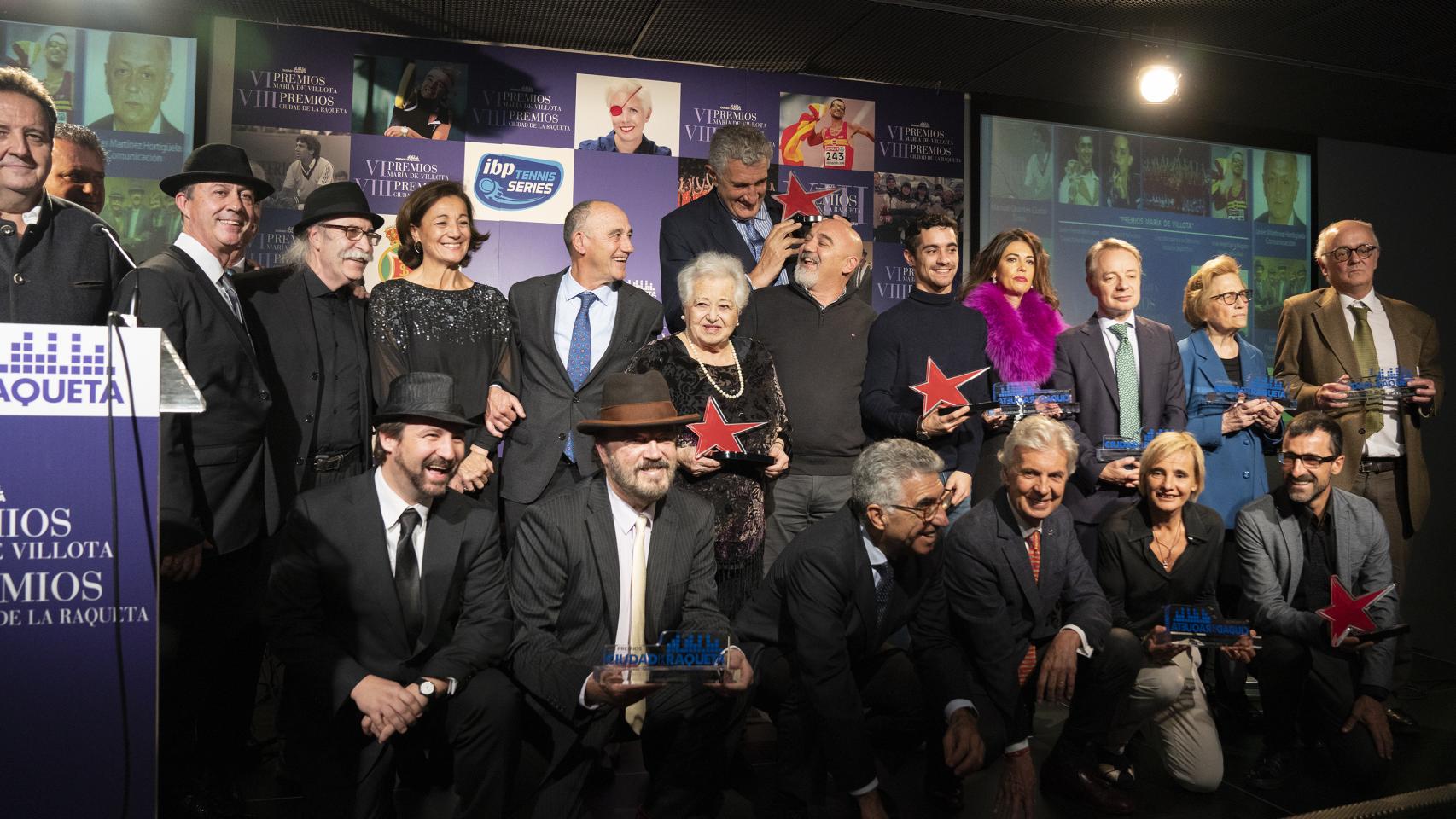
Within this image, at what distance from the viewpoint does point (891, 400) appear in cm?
438

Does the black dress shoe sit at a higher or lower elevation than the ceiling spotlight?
lower

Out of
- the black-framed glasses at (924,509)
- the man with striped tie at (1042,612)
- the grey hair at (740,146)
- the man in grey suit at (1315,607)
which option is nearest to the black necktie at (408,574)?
the black-framed glasses at (924,509)

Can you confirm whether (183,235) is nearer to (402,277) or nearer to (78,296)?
(78,296)

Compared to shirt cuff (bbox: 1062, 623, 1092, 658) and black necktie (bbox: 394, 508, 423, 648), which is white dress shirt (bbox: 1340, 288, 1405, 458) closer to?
shirt cuff (bbox: 1062, 623, 1092, 658)

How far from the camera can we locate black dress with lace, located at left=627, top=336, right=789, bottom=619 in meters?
3.94

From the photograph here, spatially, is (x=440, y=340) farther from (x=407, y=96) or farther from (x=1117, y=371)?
(x=1117, y=371)

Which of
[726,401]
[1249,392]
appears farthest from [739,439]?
[1249,392]

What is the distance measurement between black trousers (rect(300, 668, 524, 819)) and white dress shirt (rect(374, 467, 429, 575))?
1.37 feet

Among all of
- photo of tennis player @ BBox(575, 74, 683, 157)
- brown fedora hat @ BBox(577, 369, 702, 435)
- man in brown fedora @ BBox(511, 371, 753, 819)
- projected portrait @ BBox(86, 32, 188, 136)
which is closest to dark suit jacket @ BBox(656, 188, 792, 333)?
photo of tennis player @ BBox(575, 74, 683, 157)

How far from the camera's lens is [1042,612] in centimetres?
374

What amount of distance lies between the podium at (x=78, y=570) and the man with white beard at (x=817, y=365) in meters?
2.40

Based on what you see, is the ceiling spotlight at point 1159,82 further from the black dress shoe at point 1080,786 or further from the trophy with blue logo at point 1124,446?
the black dress shoe at point 1080,786

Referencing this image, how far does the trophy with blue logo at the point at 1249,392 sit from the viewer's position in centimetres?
477

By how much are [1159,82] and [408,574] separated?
4901 mm
